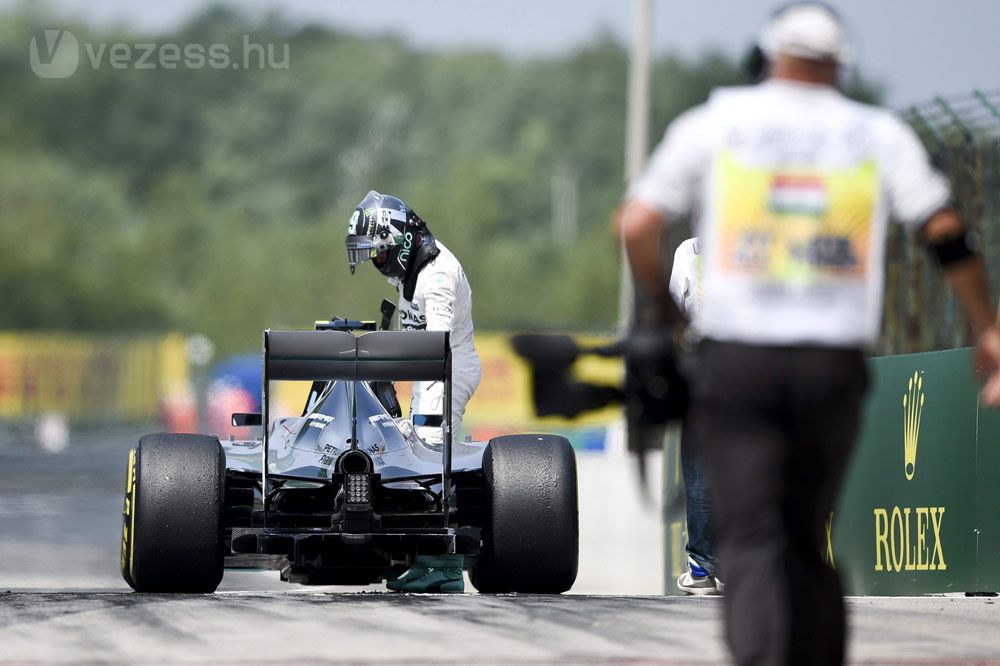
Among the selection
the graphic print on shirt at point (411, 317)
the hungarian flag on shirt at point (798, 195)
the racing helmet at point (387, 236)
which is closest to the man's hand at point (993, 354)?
the hungarian flag on shirt at point (798, 195)

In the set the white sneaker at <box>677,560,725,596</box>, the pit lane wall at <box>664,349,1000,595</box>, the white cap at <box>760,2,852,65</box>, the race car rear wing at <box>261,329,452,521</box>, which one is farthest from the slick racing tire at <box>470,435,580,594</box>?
the white cap at <box>760,2,852,65</box>

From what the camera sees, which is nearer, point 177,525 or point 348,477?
point 177,525

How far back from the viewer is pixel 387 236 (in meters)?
9.89

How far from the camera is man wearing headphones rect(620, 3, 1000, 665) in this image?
495 centimetres

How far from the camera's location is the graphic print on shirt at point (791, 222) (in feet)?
16.4

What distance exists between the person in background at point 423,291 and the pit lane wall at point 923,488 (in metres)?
1.79

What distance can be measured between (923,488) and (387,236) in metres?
2.62

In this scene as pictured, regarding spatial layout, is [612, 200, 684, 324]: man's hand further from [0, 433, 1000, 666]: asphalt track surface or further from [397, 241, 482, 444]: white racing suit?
[397, 241, 482, 444]: white racing suit

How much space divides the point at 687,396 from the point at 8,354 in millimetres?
46920

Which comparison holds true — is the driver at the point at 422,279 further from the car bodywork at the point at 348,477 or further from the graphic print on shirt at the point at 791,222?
the graphic print on shirt at the point at 791,222

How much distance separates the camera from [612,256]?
71.8m

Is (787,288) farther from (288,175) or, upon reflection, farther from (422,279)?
(288,175)

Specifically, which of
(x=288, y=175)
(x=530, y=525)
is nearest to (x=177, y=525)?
(x=530, y=525)

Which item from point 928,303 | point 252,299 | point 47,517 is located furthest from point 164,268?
point 928,303
